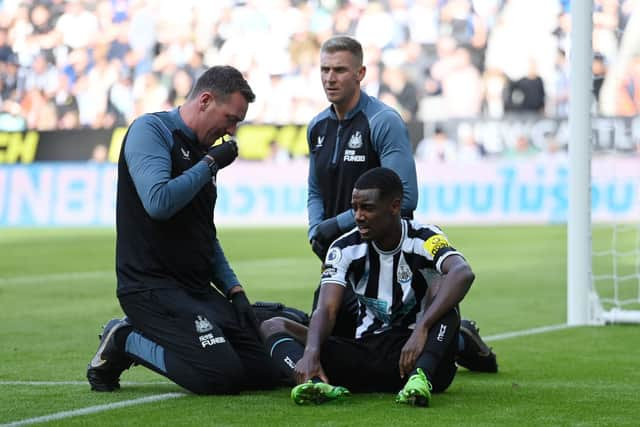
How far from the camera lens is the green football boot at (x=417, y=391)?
5.16 metres

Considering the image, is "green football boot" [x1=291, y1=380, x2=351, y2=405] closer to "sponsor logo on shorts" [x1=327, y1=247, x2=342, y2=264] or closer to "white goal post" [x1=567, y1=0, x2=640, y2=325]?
"sponsor logo on shorts" [x1=327, y1=247, x2=342, y2=264]

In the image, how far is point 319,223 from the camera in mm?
6430

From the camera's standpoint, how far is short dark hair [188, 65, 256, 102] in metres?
5.88

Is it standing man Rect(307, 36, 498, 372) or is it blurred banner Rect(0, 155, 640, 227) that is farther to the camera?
blurred banner Rect(0, 155, 640, 227)

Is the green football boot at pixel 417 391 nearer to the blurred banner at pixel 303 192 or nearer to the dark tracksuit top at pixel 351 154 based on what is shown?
the dark tracksuit top at pixel 351 154

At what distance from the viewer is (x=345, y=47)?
20.9 ft

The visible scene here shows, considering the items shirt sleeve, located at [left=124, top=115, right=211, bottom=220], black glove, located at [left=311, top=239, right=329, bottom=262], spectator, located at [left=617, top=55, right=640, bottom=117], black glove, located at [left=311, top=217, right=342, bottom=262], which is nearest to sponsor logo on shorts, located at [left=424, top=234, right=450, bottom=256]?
black glove, located at [left=311, top=217, right=342, bottom=262]

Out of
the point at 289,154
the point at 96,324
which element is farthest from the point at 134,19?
the point at 96,324

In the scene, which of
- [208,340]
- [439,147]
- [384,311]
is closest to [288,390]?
[208,340]

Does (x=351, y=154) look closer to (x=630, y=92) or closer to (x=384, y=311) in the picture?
(x=384, y=311)

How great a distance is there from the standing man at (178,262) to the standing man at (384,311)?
27 cm

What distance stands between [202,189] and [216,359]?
835 mm

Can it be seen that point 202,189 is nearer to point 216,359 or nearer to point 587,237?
point 216,359

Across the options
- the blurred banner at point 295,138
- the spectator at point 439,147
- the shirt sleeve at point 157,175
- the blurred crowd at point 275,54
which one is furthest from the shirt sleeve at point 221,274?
the blurred crowd at point 275,54
